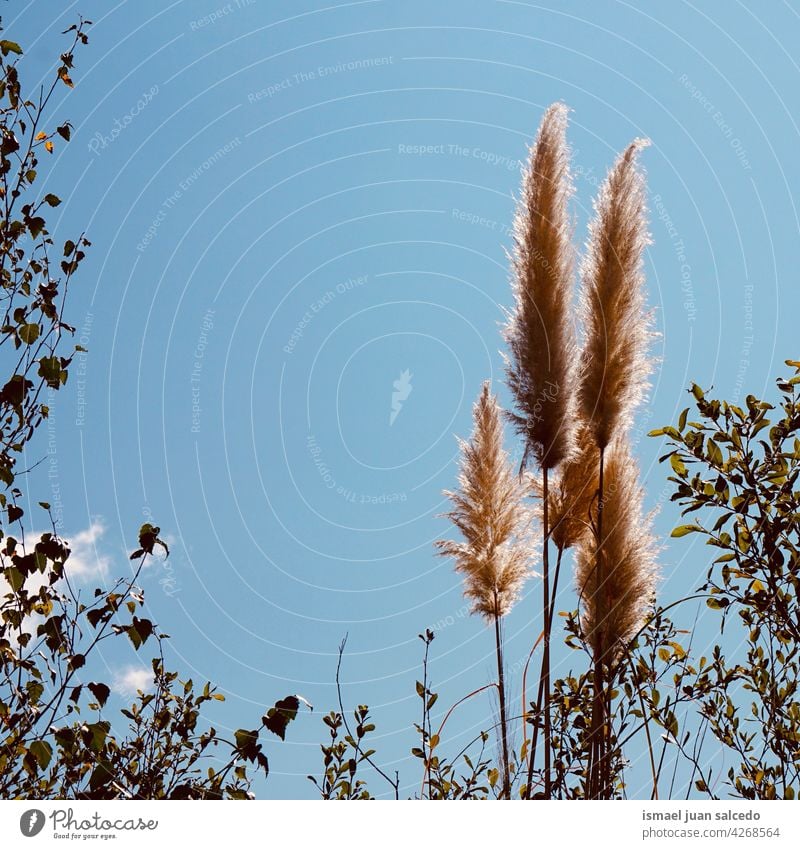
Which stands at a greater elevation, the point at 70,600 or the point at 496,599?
the point at 496,599

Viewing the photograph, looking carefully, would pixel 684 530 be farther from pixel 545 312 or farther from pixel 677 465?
pixel 545 312

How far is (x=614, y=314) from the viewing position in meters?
3.60

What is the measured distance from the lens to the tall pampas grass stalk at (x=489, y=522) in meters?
3.81

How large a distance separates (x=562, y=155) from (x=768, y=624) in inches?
89.0

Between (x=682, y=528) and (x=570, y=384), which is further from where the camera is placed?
(x=570, y=384)

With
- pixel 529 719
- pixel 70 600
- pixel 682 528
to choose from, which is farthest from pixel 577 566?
pixel 70 600

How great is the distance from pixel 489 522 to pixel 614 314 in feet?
3.67

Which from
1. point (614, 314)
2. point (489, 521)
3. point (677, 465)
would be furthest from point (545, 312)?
point (677, 465)

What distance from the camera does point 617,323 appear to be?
359 centimetres

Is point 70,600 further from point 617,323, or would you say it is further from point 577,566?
point 617,323

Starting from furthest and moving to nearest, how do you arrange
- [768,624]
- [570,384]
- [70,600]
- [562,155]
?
[562,155] < [570,384] < [768,624] < [70,600]

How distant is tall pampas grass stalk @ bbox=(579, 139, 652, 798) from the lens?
348cm
